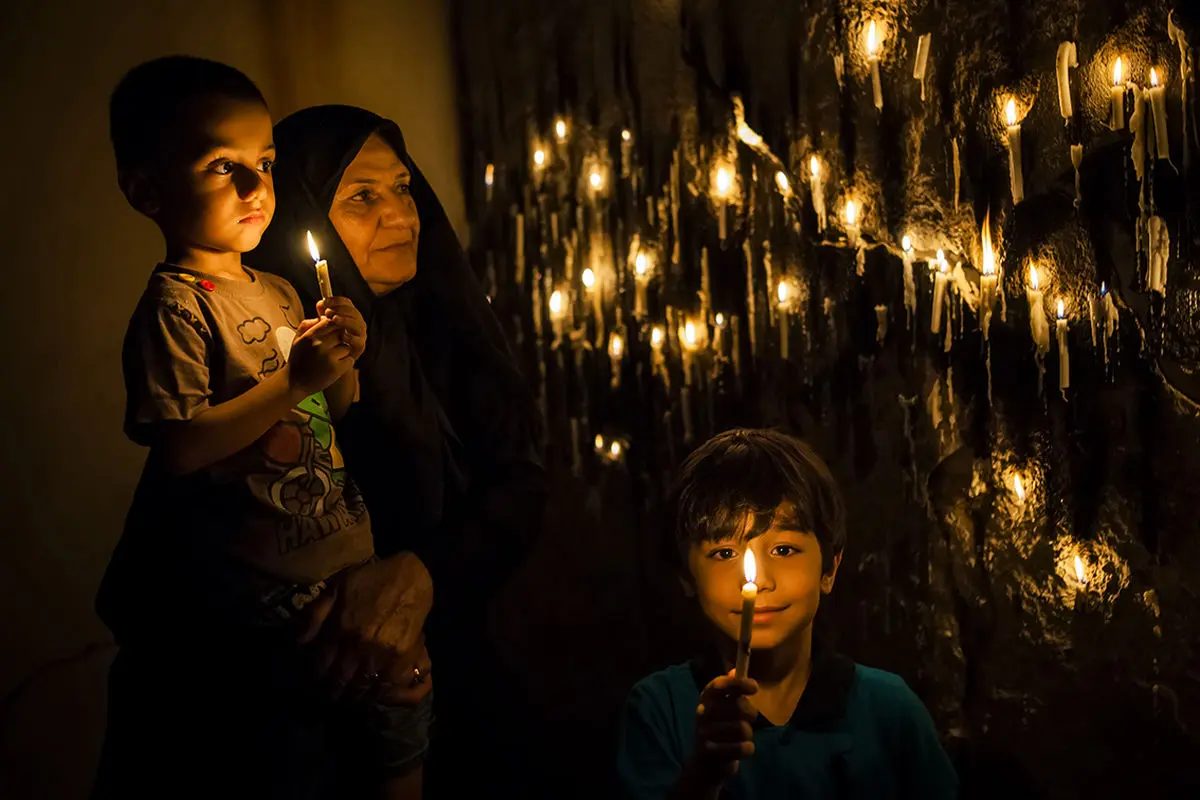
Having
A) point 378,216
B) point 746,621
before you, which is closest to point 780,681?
point 746,621

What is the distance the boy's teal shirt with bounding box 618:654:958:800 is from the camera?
1.44m

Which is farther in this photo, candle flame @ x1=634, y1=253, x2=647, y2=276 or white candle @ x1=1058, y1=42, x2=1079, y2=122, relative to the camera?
candle flame @ x1=634, y1=253, x2=647, y2=276

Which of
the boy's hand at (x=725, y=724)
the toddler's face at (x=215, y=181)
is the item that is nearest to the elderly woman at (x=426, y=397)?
the toddler's face at (x=215, y=181)

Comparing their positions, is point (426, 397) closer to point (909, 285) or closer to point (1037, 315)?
point (909, 285)

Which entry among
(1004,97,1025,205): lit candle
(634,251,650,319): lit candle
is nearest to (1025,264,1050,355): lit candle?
(1004,97,1025,205): lit candle

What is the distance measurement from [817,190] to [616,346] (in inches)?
18.1

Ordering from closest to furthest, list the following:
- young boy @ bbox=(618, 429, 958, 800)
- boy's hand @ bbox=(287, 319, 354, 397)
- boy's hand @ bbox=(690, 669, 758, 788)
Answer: boy's hand @ bbox=(690, 669, 758, 788)
boy's hand @ bbox=(287, 319, 354, 397)
young boy @ bbox=(618, 429, 958, 800)

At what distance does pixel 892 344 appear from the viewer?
5.77ft

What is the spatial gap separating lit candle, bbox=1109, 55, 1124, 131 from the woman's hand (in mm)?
1252

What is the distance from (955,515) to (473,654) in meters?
0.82

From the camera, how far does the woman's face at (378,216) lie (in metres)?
1.57

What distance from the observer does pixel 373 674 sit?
1.42m

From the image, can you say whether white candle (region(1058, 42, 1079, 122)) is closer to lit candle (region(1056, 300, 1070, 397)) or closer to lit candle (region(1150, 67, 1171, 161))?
lit candle (region(1150, 67, 1171, 161))

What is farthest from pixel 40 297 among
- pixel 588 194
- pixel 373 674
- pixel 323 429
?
pixel 588 194
